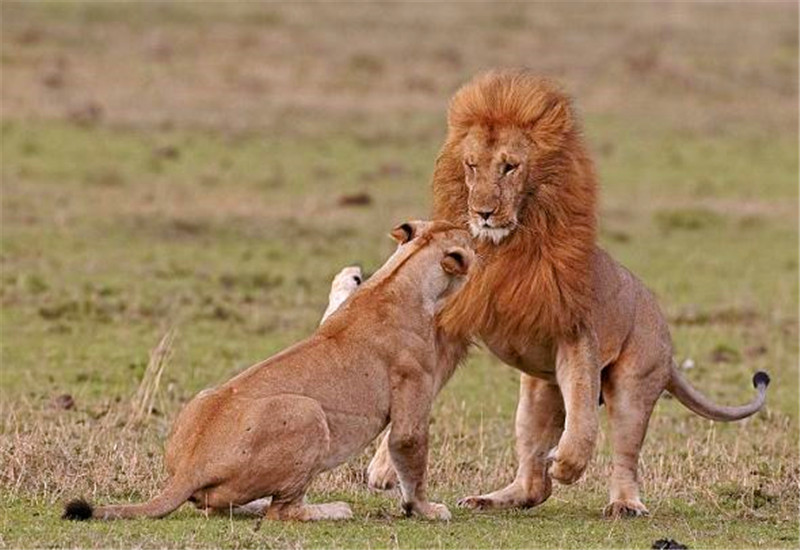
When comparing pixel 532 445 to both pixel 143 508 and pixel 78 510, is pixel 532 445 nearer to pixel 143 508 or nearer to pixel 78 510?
pixel 143 508

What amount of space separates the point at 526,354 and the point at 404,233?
0.75m

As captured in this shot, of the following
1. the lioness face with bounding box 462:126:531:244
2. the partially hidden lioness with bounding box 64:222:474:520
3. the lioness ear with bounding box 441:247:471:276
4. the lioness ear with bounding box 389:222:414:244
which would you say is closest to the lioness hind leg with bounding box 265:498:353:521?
the partially hidden lioness with bounding box 64:222:474:520

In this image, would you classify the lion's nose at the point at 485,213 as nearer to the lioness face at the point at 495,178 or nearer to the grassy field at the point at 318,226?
the lioness face at the point at 495,178

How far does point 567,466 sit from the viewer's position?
718 cm

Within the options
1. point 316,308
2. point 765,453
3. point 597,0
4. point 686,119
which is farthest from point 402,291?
point 597,0

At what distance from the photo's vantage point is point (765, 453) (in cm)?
951

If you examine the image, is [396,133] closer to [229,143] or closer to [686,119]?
[229,143]

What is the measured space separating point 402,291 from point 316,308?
7.16 metres

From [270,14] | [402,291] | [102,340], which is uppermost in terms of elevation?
[270,14]

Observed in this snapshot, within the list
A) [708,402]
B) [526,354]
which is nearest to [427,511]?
A: [526,354]

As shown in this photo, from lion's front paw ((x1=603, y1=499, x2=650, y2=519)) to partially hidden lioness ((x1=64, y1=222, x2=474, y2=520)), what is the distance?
0.82m

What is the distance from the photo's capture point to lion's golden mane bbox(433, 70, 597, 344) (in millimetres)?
7438

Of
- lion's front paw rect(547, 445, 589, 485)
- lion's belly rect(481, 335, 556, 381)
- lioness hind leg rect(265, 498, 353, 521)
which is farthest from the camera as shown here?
lion's belly rect(481, 335, 556, 381)

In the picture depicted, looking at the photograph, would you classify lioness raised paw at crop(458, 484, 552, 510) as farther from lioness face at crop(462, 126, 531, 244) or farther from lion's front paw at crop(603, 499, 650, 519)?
lioness face at crop(462, 126, 531, 244)
